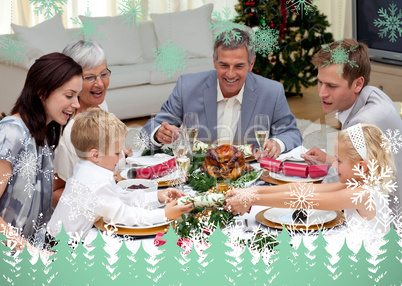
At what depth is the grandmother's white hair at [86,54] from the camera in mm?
2151

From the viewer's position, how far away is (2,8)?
4988 mm

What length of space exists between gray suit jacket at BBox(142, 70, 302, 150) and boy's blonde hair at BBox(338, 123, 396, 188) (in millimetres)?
1055

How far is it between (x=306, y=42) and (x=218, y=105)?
2.99m

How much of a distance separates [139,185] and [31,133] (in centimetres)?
36

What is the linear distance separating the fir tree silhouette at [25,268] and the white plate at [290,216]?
65 cm

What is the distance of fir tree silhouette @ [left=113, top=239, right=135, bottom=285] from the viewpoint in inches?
41.8

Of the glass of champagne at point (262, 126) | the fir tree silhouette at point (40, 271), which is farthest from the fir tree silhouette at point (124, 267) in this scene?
the glass of champagne at point (262, 126)

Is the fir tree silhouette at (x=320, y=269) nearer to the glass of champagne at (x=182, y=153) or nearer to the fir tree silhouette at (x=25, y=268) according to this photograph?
the fir tree silhouette at (x=25, y=268)

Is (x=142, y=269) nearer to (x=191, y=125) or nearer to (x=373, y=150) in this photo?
(x=373, y=150)

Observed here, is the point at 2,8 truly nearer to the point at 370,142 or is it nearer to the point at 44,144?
the point at 44,144

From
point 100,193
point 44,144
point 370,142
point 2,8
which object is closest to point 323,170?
point 370,142

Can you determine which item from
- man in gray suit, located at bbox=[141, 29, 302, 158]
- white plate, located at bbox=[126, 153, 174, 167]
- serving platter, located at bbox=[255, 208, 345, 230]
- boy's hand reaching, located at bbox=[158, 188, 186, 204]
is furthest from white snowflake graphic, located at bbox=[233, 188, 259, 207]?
man in gray suit, located at bbox=[141, 29, 302, 158]

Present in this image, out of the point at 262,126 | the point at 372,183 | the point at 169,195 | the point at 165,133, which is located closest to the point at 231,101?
the point at 165,133

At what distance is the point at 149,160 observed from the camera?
210cm
